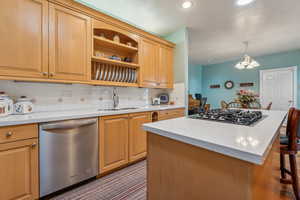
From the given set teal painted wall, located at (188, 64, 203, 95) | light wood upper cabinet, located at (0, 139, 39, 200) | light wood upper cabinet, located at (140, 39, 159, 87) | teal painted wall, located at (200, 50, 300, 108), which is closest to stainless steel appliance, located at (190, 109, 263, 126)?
light wood upper cabinet, located at (140, 39, 159, 87)

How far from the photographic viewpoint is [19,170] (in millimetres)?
1202

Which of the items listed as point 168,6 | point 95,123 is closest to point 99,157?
point 95,123

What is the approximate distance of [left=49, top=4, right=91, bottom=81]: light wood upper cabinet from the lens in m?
1.60

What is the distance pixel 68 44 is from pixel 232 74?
639cm

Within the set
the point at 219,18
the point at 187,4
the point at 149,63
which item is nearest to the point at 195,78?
the point at 219,18

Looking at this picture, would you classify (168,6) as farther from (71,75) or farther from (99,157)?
(99,157)

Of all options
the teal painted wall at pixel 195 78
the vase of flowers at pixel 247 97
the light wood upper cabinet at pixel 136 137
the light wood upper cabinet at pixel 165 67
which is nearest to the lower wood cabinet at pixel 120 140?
the light wood upper cabinet at pixel 136 137

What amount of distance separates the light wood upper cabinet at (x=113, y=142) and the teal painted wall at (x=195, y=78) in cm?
515

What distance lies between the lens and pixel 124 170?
196 centimetres

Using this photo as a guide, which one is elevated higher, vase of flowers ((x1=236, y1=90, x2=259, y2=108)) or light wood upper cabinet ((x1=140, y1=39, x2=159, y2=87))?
light wood upper cabinet ((x1=140, y1=39, x2=159, y2=87))

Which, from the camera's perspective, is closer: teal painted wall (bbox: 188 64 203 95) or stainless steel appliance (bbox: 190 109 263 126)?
stainless steel appliance (bbox: 190 109 263 126)

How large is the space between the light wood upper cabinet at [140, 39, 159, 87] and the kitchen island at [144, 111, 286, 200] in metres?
1.75

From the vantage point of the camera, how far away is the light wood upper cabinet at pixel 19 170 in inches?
45.0

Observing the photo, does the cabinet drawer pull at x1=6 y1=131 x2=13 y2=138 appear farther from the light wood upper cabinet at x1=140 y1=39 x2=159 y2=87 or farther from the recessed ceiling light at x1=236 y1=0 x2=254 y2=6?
the recessed ceiling light at x1=236 y1=0 x2=254 y2=6
